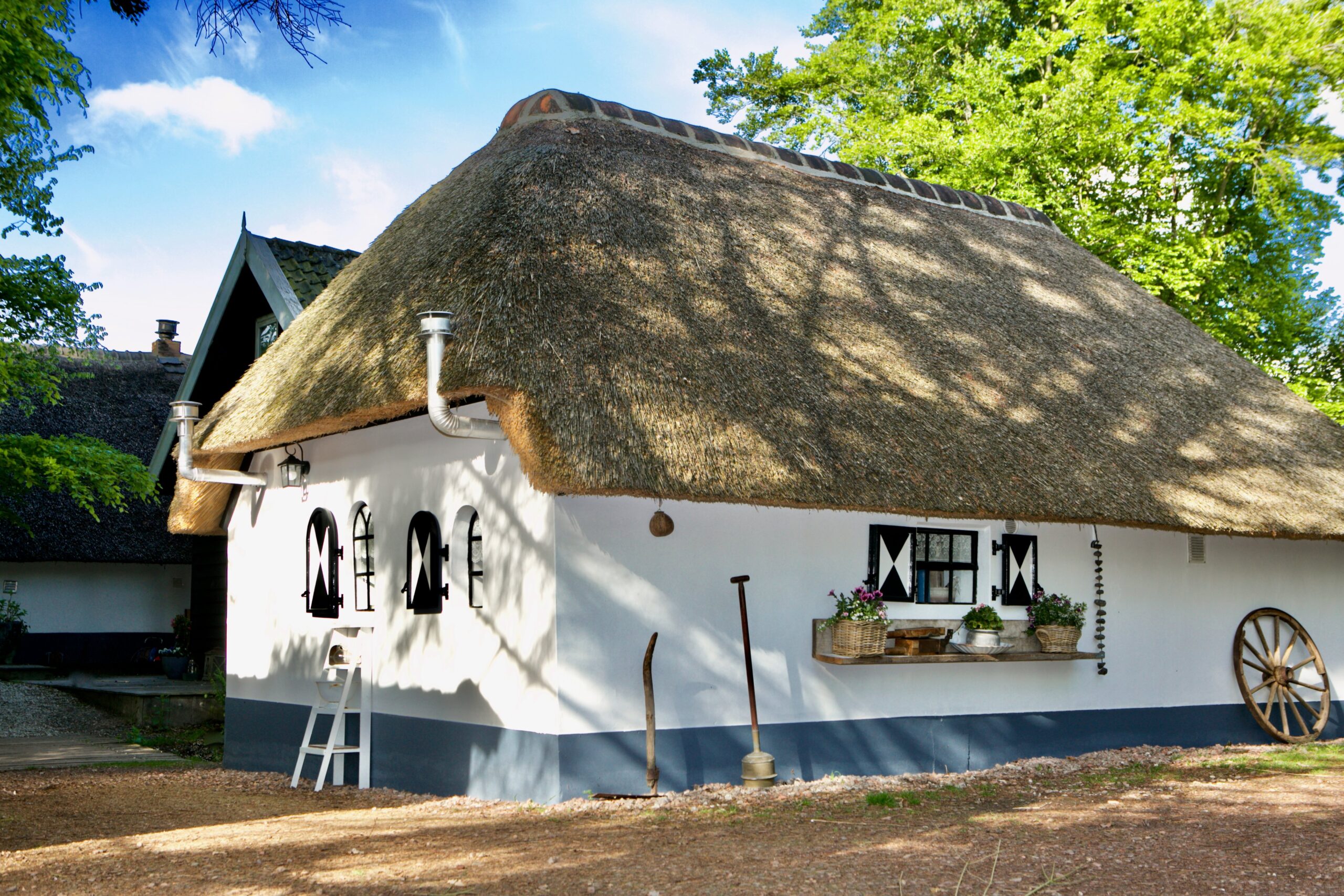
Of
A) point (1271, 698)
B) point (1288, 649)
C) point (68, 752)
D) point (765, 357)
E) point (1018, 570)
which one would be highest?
point (765, 357)

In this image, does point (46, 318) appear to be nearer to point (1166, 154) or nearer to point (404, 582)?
point (404, 582)

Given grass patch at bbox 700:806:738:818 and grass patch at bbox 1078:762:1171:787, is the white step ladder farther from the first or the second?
grass patch at bbox 1078:762:1171:787

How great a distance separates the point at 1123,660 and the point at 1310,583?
280 cm

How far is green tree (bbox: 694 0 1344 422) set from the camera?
18.1 m

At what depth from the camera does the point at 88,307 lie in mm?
14352

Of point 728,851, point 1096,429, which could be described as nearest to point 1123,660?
point 1096,429

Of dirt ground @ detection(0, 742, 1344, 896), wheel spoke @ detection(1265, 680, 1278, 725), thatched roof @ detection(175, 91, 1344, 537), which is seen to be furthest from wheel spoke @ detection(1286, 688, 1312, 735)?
thatched roof @ detection(175, 91, 1344, 537)

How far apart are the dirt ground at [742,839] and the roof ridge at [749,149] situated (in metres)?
6.14

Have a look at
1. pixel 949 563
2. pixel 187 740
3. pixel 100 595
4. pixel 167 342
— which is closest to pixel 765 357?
pixel 949 563

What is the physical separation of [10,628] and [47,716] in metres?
5.18

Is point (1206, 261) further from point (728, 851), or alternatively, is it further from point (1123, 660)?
point (728, 851)

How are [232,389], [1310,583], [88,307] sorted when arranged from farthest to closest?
[88,307] < [1310,583] < [232,389]

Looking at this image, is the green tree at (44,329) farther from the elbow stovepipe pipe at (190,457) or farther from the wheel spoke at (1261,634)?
the wheel spoke at (1261,634)

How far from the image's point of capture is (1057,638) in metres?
9.66
